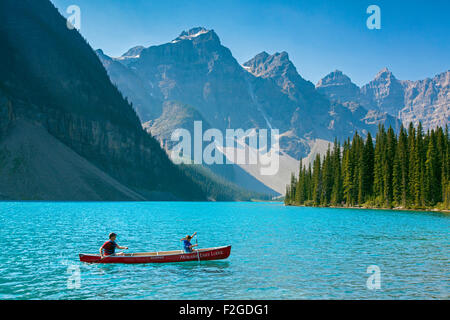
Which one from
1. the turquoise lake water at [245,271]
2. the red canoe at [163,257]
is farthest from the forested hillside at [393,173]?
the red canoe at [163,257]

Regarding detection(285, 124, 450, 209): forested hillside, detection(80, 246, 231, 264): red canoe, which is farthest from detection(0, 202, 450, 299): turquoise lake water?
detection(285, 124, 450, 209): forested hillside

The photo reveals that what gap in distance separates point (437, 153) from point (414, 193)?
12.7m

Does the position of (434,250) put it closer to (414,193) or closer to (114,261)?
(114,261)

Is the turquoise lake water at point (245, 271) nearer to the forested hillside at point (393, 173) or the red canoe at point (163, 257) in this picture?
the red canoe at point (163, 257)

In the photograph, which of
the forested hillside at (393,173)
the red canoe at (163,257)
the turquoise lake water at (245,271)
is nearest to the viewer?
the turquoise lake water at (245,271)

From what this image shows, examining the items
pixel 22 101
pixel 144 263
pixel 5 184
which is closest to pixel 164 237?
pixel 144 263

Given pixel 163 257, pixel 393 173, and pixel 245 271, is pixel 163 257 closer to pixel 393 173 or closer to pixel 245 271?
pixel 245 271

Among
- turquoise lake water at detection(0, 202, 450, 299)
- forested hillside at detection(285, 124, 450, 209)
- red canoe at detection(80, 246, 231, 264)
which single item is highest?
forested hillside at detection(285, 124, 450, 209)

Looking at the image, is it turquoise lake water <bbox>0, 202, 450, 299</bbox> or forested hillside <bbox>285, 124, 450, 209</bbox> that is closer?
turquoise lake water <bbox>0, 202, 450, 299</bbox>

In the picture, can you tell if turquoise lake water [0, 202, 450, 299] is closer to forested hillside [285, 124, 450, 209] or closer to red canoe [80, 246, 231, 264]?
red canoe [80, 246, 231, 264]

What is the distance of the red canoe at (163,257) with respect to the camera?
95.8ft

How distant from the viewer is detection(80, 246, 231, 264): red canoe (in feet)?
95.8

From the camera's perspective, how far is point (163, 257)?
96.2 ft

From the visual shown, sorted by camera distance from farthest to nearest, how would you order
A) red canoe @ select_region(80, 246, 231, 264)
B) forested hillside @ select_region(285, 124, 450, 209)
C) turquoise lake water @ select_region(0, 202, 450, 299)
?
forested hillside @ select_region(285, 124, 450, 209)
red canoe @ select_region(80, 246, 231, 264)
turquoise lake water @ select_region(0, 202, 450, 299)
